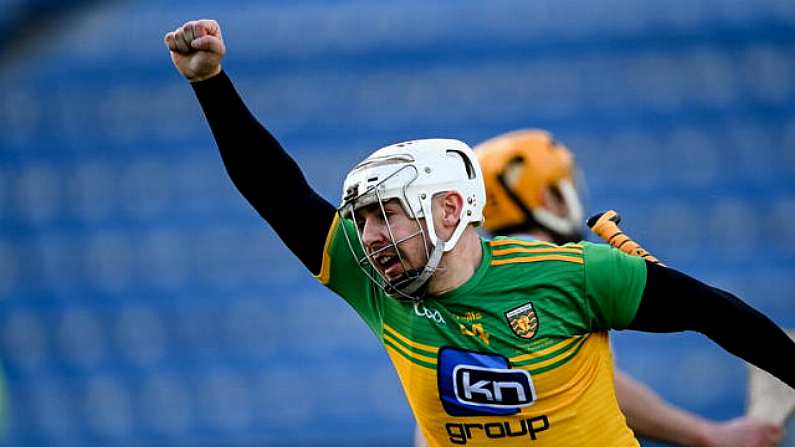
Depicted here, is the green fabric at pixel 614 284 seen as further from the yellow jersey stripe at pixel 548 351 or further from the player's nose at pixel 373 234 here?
the player's nose at pixel 373 234

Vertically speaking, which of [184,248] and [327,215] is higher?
[327,215]

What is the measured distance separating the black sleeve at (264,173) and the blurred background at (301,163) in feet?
18.2

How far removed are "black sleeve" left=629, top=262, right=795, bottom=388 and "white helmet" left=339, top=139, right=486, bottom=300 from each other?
0.44m

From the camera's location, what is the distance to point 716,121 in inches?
→ 388

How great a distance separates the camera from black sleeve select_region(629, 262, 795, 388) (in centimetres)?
309

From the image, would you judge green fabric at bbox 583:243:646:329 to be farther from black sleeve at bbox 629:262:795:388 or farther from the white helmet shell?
the white helmet shell

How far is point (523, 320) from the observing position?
124 inches

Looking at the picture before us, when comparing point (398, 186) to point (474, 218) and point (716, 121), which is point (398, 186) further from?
point (716, 121)

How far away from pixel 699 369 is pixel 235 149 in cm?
596

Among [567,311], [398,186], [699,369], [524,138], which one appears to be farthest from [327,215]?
[699,369]

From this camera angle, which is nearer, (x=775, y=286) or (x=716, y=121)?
(x=775, y=286)

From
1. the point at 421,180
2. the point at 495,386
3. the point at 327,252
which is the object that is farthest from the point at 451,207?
the point at 495,386

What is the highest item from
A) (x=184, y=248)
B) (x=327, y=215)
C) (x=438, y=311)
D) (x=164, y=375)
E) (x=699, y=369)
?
(x=327, y=215)

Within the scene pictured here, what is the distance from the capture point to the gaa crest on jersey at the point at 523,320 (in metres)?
3.13
